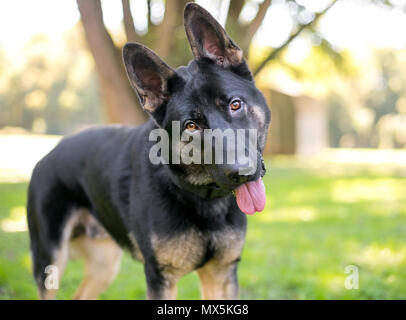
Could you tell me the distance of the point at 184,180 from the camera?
9.24 ft

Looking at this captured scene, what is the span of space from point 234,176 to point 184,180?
1.87 feet

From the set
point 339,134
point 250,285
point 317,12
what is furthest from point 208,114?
point 339,134

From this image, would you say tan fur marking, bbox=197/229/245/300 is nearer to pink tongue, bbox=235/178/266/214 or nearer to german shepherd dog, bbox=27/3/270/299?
german shepherd dog, bbox=27/3/270/299

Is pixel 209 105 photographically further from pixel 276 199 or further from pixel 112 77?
pixel 276 199

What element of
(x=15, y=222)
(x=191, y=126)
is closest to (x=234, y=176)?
(x=191, y=126)

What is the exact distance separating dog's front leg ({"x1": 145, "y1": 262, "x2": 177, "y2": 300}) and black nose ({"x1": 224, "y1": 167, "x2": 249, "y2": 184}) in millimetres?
911

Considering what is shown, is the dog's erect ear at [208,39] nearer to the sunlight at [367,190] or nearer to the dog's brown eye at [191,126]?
the dog's brown eye at [191,126]

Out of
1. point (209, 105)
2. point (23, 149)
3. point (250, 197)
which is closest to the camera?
point (250, 197)

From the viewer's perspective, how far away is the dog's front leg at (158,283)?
2.87 m

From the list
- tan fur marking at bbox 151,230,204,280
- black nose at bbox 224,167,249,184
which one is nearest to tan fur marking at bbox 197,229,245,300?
tan fur marking at bbox 151,230,204,280

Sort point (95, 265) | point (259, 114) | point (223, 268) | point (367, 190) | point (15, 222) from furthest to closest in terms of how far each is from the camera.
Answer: point (367, 190), point (15, 222), point (95, 265), point (223, 268), point (259, 114)

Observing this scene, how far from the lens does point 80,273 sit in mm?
5383

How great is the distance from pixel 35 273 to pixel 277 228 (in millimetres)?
4716

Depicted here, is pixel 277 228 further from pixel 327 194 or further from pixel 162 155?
pixel 162 155
